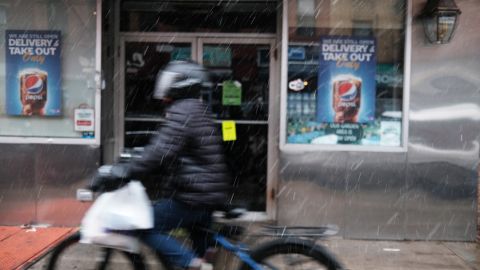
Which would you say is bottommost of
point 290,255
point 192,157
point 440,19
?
point 290,255

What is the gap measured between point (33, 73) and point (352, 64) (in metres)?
4.02

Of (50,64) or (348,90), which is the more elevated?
(50,64)

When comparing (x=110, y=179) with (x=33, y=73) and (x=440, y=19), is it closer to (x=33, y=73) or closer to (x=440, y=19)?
(x=33, y=73)

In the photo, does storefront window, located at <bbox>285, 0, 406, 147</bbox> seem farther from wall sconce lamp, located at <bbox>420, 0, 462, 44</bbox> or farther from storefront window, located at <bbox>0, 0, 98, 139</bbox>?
storefront window, located at <bbox>0, 0, 98, 139</bbox>

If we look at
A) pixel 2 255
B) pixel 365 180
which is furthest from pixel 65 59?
pixel 365 180

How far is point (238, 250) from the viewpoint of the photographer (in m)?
3.85

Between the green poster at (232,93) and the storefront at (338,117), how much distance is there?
0.50 meters

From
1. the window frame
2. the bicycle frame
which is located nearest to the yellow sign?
the window frame

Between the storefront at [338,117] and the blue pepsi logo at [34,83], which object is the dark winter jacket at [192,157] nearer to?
the storefront at [338,117]

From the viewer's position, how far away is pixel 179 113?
3725 millimetres

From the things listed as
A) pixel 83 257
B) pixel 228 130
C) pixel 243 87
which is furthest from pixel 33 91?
pixel 83 257

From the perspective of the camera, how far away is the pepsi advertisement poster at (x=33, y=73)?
7.33 meters

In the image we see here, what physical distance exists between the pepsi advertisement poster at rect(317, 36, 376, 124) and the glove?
13.4ft

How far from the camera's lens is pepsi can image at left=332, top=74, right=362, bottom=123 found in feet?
23.6
